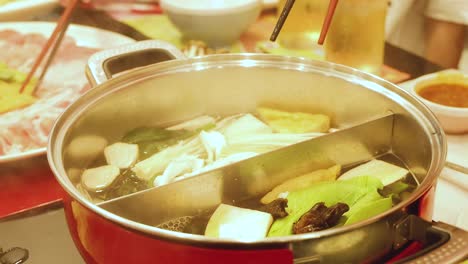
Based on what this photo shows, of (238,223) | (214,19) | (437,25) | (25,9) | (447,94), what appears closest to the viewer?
(238,223)

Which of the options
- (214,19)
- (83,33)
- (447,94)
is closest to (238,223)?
(447,94)

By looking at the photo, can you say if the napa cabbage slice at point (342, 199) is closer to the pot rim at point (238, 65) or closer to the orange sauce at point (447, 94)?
the pot rim at point (238, 65)

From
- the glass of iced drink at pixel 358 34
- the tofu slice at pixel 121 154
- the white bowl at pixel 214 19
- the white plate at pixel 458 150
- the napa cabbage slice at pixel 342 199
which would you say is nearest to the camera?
the napa cabbage slice at pixel 342 199

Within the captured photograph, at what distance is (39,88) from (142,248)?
1294 millimetres

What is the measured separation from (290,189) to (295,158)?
0.08 metres

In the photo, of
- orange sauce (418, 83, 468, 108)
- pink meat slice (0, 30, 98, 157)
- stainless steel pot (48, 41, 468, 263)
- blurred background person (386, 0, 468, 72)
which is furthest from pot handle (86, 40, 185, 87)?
blurred background person (386, 0, 468, 72)

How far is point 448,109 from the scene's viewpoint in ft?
5.26

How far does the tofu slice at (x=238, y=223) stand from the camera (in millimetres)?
1042

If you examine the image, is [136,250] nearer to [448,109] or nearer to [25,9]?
[448,109]

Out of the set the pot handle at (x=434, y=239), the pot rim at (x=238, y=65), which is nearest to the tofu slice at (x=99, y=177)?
the pot rim at (x=238, y=65)

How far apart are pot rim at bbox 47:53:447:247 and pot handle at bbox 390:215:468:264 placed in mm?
44

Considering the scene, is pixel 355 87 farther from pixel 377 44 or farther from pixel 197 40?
pixel 197 40

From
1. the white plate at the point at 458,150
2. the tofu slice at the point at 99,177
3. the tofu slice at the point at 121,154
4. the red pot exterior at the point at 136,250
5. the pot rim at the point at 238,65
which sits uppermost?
the pot rim at the point at 238,65

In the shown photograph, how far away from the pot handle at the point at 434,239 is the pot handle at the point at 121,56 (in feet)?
2.85
